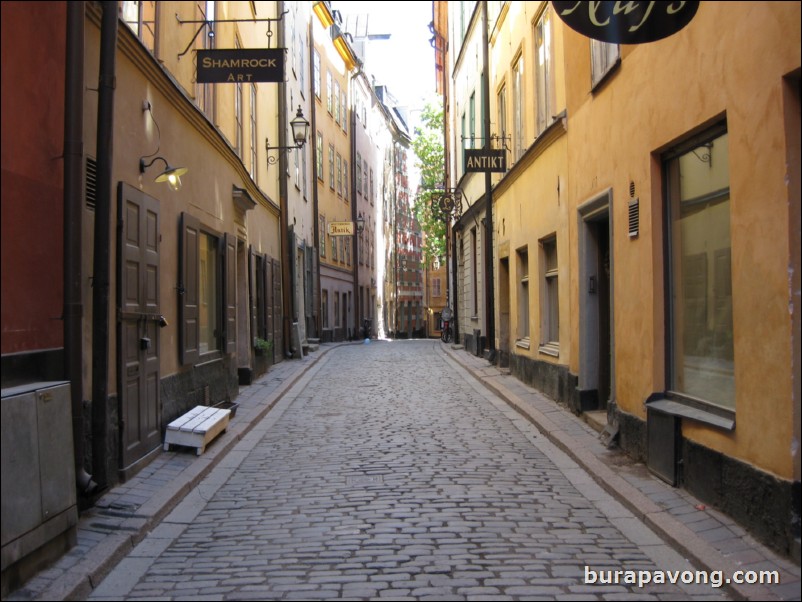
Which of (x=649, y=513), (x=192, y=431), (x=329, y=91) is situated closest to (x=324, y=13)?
(x=329, y=91)

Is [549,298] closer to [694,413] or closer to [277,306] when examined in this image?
[694,413]

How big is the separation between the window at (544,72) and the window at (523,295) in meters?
2.80

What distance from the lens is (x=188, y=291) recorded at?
9.34m

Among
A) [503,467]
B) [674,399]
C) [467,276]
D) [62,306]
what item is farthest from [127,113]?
[467,276]

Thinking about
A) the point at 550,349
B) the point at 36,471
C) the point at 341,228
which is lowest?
the point at 36,471

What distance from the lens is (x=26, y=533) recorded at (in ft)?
13.9

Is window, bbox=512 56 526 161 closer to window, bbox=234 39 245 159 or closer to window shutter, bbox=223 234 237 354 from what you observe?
window, bbox=234 39 245 159

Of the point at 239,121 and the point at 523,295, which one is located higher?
the point at 239,121

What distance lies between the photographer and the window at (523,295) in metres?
14.7

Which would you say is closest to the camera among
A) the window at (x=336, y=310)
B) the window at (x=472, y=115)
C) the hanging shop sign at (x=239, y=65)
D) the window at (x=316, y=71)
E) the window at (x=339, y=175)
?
the hanging shop sign at (x=239, y=65)

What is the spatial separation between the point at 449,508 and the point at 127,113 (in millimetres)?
4403

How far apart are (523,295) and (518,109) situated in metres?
3.43

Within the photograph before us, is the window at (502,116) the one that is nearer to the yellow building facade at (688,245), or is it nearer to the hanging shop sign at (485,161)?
the hanging shop sign at (485,161)
